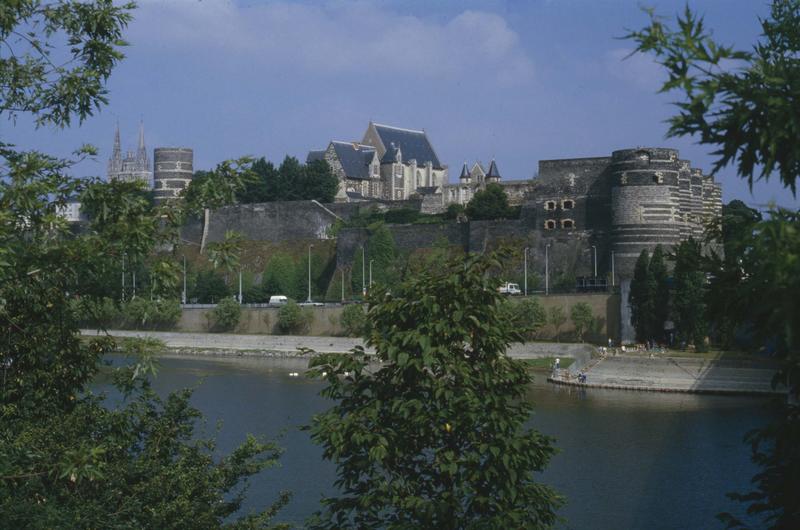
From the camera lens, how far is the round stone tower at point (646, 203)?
137 feet

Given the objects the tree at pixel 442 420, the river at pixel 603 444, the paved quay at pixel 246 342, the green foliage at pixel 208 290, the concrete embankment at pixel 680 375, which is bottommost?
the river at pixel 603 444

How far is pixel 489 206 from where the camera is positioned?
2109 inches

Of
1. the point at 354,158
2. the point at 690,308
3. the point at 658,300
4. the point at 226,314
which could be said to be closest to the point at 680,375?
the point at 690,308

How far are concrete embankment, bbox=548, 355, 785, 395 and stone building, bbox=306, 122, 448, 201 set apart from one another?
32.6 m

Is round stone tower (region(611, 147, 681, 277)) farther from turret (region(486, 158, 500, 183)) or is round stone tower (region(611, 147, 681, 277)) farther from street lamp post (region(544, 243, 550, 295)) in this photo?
turret (region(486, 158, 500, 183))

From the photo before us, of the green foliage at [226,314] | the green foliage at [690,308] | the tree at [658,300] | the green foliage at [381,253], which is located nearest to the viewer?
the green foliage at [690,308]

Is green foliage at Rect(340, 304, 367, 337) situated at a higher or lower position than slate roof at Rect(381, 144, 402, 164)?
lower

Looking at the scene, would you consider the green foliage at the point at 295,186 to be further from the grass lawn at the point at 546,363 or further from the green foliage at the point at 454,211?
the grass lawn at the point at 546,363

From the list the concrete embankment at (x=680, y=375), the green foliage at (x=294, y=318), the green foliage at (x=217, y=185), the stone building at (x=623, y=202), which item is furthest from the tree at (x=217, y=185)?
the green foliage at (x=294, y=318)

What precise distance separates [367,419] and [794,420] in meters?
3.00

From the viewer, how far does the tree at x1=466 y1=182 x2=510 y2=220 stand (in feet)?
175

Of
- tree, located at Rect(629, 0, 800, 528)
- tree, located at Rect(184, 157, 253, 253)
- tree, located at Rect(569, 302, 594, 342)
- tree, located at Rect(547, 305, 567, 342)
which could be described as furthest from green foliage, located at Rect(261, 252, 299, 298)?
tree, located at Rect(629, 0, 800, 528)

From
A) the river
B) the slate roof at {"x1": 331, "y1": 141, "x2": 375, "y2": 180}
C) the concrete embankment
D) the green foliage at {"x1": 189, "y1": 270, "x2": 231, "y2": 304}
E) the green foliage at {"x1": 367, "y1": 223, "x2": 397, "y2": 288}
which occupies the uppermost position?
the slate roof at {"x1": 331, "y1": 141, "x2": 375, "y2": 180}

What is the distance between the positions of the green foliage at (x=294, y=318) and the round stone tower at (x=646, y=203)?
12.4 m
